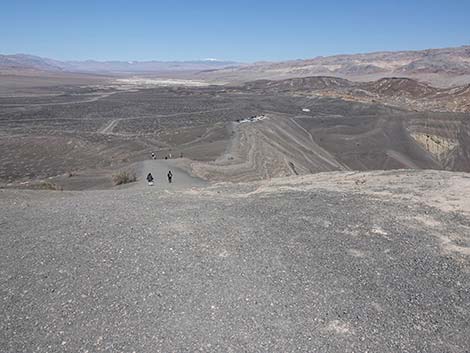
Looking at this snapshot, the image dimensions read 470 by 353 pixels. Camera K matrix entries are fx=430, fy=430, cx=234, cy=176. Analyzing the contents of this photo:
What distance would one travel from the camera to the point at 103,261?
9062 millimetres

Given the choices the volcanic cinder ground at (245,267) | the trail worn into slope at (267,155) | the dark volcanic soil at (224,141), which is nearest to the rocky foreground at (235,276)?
the volcanic cinder ground at (245,267)

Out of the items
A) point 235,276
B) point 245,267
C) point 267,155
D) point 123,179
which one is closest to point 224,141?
point 267,155

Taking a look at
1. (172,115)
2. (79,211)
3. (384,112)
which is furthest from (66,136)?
(384,112)

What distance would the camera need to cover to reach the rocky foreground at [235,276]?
22.7ft

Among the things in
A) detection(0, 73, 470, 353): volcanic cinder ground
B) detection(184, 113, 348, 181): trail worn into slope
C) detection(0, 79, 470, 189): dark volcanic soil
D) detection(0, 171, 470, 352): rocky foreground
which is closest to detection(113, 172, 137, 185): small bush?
detection(0, 79, 470, 189): dark volcanic soil

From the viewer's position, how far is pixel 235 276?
342 inches

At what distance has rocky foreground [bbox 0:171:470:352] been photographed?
6.93m

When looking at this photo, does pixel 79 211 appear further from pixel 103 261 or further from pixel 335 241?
pixel 335 241

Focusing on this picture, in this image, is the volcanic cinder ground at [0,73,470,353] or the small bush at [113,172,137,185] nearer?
the volcanic cinder ground at [0,73,470,353]

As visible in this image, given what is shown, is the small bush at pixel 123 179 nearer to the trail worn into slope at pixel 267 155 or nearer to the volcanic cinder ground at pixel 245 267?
the volcanic cinder ground at pixel 245 267

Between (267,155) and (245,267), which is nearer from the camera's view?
(245,267)

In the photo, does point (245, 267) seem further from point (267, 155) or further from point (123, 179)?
point (267, 155)

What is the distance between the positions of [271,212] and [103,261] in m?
5.42

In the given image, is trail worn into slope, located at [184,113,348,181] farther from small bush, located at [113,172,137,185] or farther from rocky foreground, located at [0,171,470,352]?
rocky foreground, located at [0,171,470,352]
